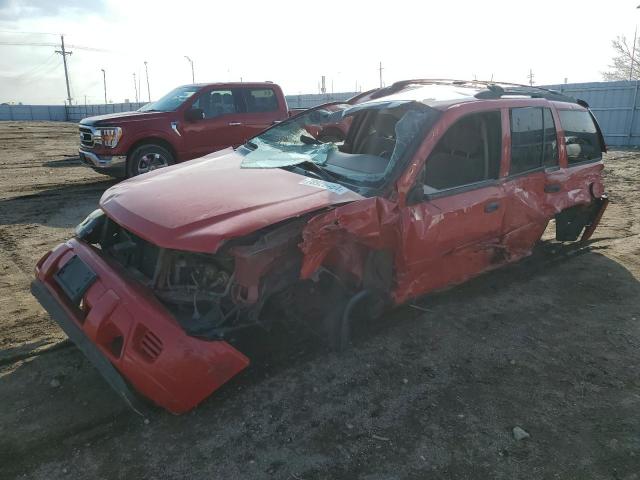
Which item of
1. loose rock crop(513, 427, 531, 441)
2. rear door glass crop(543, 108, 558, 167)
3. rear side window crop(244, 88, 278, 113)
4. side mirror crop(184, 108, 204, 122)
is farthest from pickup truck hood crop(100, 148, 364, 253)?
rear side window crop(244, 88, 278, 113)

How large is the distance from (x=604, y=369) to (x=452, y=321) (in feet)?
3.52

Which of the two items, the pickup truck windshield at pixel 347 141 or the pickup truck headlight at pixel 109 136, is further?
the pickup truck headlight at pixel 109 136

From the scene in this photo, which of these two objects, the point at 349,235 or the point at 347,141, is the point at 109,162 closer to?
the point at 347,141

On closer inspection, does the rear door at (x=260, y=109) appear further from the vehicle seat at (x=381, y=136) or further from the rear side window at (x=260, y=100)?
the vehicle seat at (x=381, y=136)

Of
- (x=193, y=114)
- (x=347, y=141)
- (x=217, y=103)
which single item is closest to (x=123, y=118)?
(x=193, y=114)

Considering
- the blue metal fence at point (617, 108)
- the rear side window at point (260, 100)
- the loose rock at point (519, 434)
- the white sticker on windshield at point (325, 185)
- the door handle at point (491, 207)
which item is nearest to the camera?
the loose rock at point (519, 434)

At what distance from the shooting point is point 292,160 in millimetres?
3787

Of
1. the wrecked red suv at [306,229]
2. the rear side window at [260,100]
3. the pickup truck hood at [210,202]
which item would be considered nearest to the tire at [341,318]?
the wrecked red suv at [306,229]

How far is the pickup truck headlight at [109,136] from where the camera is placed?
317 inches

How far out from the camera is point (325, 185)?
321 centimetres

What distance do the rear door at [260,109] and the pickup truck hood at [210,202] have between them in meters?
5.62

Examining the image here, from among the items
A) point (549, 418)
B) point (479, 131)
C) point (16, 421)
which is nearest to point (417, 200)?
point (479, 131)

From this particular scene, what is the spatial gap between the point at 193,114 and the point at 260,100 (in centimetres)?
151

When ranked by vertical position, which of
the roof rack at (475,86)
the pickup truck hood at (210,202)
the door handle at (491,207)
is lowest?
the door handle at (491,207)
